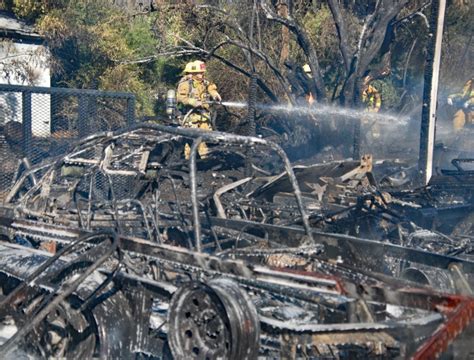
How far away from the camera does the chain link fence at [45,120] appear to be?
9.78 metres

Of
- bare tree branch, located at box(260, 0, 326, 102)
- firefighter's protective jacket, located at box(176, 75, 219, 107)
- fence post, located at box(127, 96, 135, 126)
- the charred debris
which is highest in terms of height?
bare tree branch, located at box(260, 0, 326, 102)

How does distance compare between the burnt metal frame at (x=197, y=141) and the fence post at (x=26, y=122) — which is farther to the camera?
the fence post at (x=26, y=122)

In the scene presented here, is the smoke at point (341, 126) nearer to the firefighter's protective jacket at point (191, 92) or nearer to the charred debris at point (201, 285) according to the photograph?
the firefighter's protective jacket at point (191, 92)

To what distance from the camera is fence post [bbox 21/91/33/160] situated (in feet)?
32.0

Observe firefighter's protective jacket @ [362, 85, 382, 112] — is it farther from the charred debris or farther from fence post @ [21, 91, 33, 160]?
the charred debris

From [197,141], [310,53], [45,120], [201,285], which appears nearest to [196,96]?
[310,53]

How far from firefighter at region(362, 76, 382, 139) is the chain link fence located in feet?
22.5

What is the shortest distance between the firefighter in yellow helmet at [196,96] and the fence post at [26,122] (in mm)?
3767

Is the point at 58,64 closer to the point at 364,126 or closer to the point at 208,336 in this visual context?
the point at 364,126

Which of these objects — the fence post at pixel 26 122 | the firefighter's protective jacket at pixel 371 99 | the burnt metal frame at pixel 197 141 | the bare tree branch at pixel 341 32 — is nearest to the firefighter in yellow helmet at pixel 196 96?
the bare tree branch at pixel 341 32

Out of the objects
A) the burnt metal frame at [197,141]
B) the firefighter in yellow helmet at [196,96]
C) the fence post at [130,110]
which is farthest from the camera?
the firefighter in yellow helmet at [196,96]

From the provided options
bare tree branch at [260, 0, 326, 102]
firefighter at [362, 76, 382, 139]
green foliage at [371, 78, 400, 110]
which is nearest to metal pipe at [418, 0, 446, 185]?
bare tree branch at [260, 0, 326, 102]

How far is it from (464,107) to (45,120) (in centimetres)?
1154

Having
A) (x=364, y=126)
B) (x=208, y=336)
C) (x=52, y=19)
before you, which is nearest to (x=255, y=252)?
(x=208, y=336)
